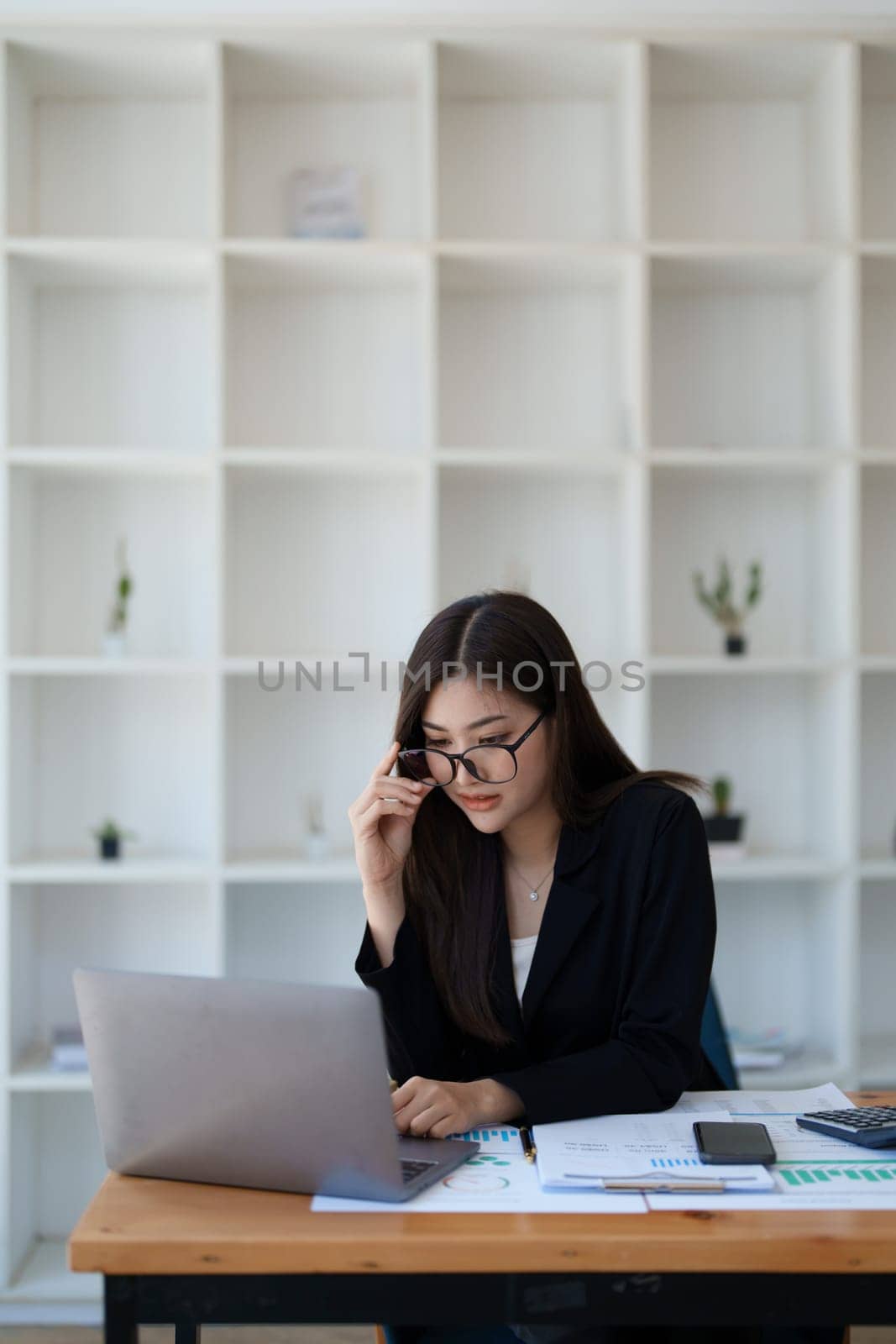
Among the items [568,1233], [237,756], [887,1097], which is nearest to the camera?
[568,1233]

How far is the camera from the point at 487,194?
3.14 meters

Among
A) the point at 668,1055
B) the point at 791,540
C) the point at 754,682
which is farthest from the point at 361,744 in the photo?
the point at 668,1055

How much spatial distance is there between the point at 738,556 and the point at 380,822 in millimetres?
1723

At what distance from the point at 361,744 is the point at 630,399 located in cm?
109

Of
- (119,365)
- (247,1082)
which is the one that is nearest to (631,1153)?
(247,1082)

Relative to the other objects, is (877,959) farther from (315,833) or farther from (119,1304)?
(119,1304)

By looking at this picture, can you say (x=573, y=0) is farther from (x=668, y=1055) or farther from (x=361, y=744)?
(x=668, y=1055)

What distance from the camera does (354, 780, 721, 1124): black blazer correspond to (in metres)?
1.66

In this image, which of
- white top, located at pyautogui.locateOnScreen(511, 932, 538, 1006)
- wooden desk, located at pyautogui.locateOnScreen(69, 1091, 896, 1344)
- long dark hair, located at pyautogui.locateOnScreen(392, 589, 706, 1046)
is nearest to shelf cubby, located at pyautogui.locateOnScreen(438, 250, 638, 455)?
long dark hair, located at pyautogui.locateOnScreen(392, 589, 706, 1046)

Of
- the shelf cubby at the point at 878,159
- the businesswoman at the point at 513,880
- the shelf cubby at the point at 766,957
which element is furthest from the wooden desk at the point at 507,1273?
the shelf cubby at the point at 878,159

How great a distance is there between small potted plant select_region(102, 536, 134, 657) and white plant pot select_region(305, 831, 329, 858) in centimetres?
64

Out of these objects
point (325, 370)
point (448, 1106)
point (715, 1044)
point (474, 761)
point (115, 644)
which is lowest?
point (715, 1044)

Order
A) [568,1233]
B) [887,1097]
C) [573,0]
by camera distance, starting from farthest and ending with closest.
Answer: [573,0], [887,1097], [568,1233]

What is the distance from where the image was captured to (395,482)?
10.3 feet
